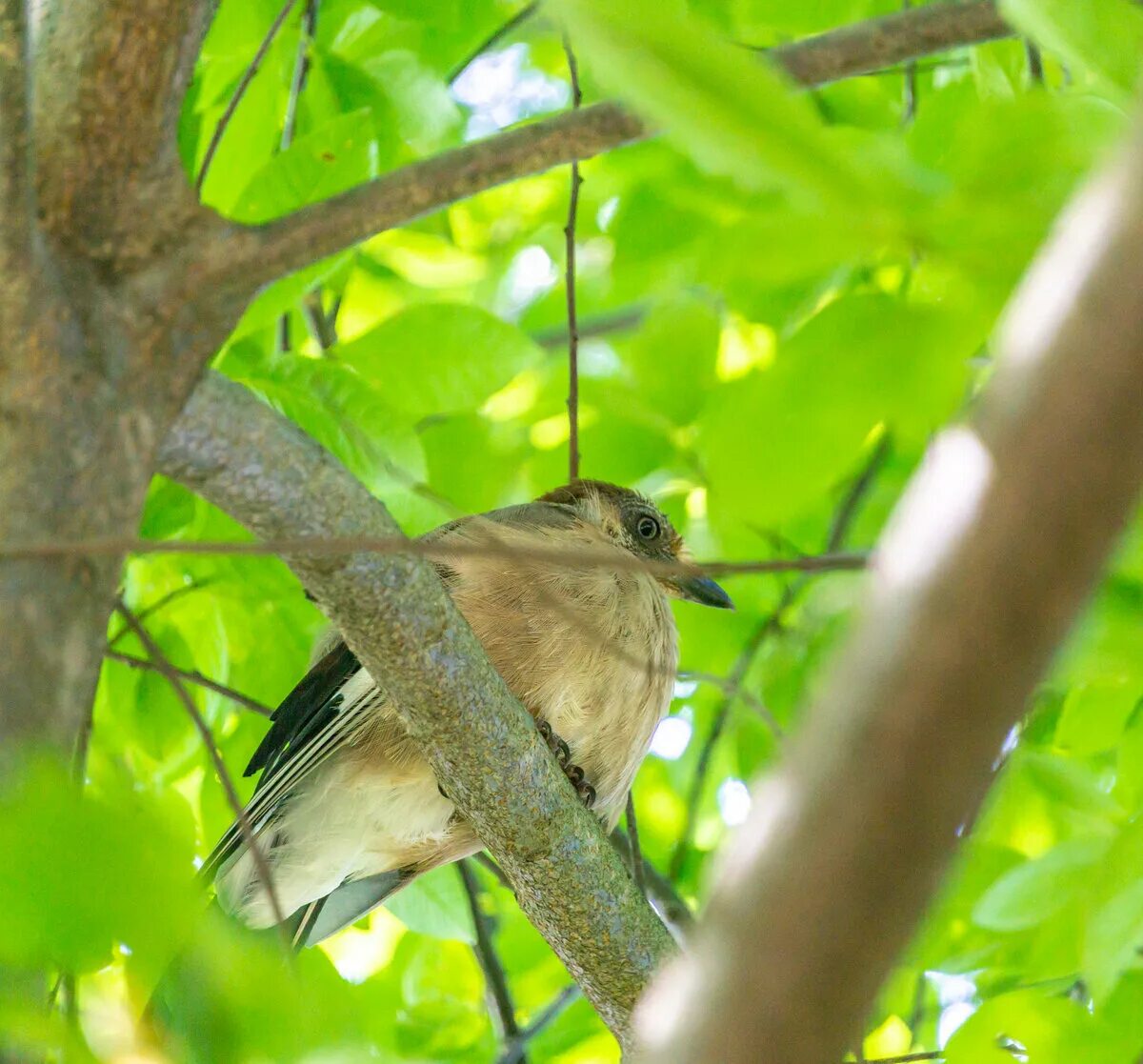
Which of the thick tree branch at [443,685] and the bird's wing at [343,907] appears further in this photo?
the bird's wing at [343,907]

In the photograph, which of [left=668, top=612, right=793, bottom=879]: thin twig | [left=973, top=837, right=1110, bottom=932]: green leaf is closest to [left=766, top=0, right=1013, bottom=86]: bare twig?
[left=973, top=837, right=1110, bottom=932]: green leaf

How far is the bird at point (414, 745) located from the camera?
300 centimetres

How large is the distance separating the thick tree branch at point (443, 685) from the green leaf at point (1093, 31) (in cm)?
108

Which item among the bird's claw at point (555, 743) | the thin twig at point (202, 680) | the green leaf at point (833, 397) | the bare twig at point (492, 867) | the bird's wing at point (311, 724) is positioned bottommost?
the bare twig at point (492, 867)

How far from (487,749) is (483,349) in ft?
2.89

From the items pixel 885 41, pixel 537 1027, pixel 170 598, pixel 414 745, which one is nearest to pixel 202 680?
pixel 170 598

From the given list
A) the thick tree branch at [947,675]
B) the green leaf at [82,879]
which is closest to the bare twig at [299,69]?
the green leaf at [82,879]

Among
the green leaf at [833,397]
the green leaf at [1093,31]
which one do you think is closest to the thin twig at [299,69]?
the green leaf at [1093,31]

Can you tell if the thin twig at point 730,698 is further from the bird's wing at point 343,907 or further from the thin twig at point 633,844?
the bird's wing at point 343,907

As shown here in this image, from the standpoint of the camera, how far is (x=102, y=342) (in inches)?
56.2

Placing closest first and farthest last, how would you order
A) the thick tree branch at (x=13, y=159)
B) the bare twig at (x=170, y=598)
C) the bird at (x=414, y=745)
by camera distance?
the thick tree branch at (x=13, y=159)
the bare twig at (x=170, y=598)
the bird at (x=414, y=745)

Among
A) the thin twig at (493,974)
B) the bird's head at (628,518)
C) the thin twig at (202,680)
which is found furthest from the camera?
the bird's head at (628,518)

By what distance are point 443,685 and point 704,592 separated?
1.77 metres

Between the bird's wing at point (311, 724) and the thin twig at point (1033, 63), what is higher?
the thin twig at point (1033, 63)
